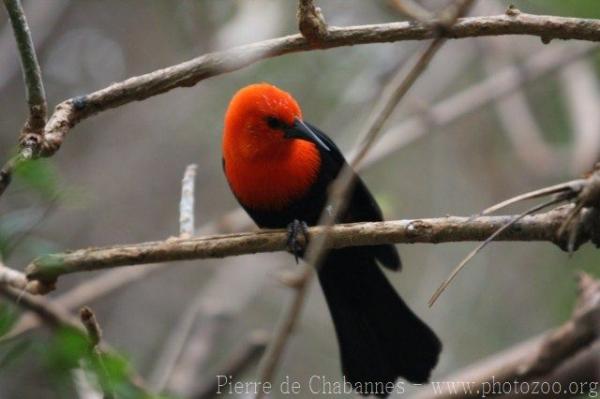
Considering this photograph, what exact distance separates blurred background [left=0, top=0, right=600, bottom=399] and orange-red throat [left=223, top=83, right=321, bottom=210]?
1.06 meters

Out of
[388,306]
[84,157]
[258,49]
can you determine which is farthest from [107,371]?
[84,157]

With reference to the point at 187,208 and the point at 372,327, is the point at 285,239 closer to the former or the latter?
the point at 187,208

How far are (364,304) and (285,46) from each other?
1.54 m

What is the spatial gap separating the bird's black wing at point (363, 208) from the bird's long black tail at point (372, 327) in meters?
0.10

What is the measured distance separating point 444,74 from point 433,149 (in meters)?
0.72

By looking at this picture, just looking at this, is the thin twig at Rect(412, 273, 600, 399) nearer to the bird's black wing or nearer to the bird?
the bird

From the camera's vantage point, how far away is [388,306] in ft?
11.2

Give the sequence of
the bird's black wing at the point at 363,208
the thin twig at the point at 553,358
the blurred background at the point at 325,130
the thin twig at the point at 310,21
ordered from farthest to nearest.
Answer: the blurred background at the point at 325,130 → the bird's black wing at the point at 363,208 → the thin twig at the point at 553,358 → the thin twig at the point at 310,21

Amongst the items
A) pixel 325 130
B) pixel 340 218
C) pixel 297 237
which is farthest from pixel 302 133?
pixel 325 130

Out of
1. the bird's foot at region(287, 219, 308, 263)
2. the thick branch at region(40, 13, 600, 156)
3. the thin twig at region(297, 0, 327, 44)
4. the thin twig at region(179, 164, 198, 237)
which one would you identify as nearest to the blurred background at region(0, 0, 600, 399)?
the thin twig at region(179, 164, 198, 237)

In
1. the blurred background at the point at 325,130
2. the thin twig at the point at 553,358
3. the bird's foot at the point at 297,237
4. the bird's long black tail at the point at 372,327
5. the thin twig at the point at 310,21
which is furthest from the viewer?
the blurred background at the point at 325,130

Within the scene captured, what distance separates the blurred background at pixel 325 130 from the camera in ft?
16.3

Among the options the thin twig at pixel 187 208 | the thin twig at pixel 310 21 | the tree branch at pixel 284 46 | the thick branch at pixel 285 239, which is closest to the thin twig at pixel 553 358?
the thick branch at pixel 285 239

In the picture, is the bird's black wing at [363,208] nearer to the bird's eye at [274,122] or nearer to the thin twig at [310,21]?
the bird's eye at [274,122]
